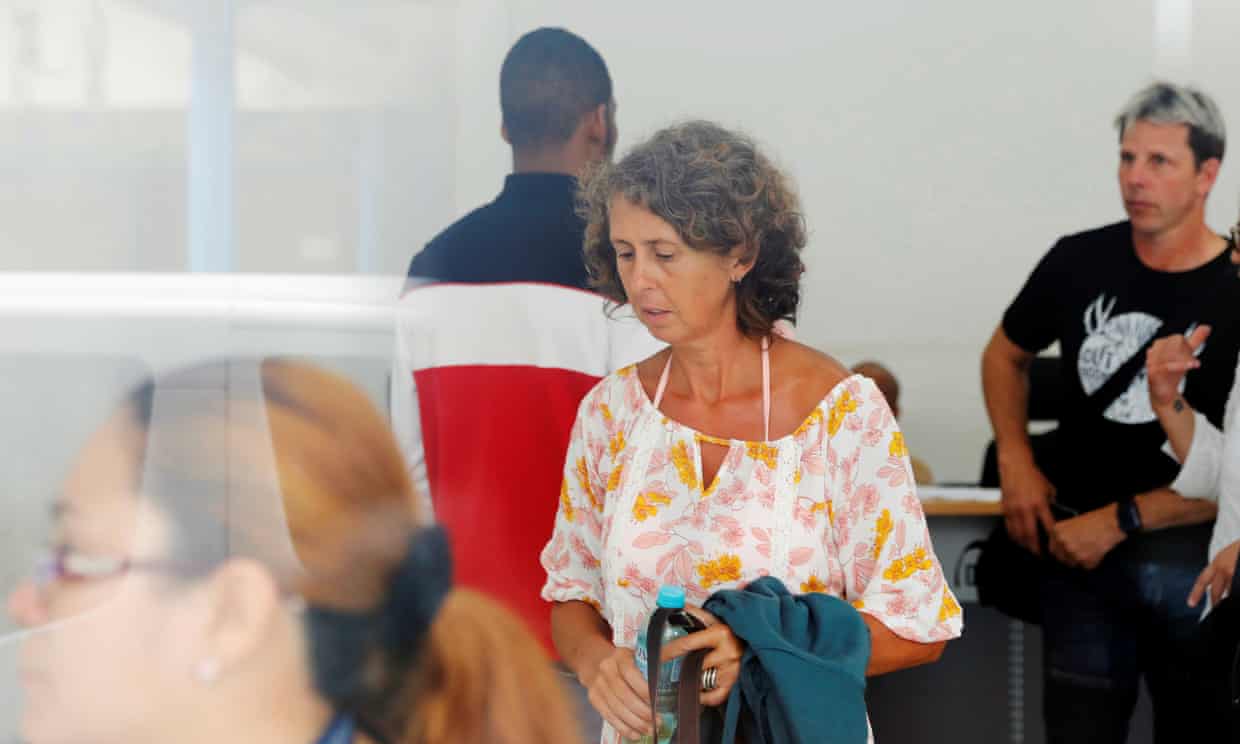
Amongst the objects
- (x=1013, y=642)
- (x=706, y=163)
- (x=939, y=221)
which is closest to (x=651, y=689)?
(x=706, y=163)

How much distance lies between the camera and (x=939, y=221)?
172 inches

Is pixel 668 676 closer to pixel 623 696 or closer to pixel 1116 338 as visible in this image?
pixel 623 696

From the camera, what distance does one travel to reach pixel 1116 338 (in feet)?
8.14

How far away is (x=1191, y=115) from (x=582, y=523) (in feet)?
5.22

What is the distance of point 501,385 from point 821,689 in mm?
796

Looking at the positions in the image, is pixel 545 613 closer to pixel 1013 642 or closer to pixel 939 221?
pixel 1013 642

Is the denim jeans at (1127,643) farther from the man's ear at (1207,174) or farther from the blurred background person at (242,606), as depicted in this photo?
the blurred background person at (242,606)

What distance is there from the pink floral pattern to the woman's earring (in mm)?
486

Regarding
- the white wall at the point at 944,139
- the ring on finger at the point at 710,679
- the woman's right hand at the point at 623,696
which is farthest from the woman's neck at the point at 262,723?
the white wall at the point at 944,139

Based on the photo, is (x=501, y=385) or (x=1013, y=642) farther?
(x=1013, y=642)

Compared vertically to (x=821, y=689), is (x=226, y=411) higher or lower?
higher

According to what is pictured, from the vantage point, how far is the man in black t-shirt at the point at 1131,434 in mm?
2424

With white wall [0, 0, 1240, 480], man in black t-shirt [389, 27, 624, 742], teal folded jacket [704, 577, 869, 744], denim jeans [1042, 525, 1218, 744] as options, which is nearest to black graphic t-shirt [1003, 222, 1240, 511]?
denim jeans [1042, 525, 1218, 744]

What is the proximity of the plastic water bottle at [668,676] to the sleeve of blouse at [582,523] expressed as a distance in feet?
0.60
